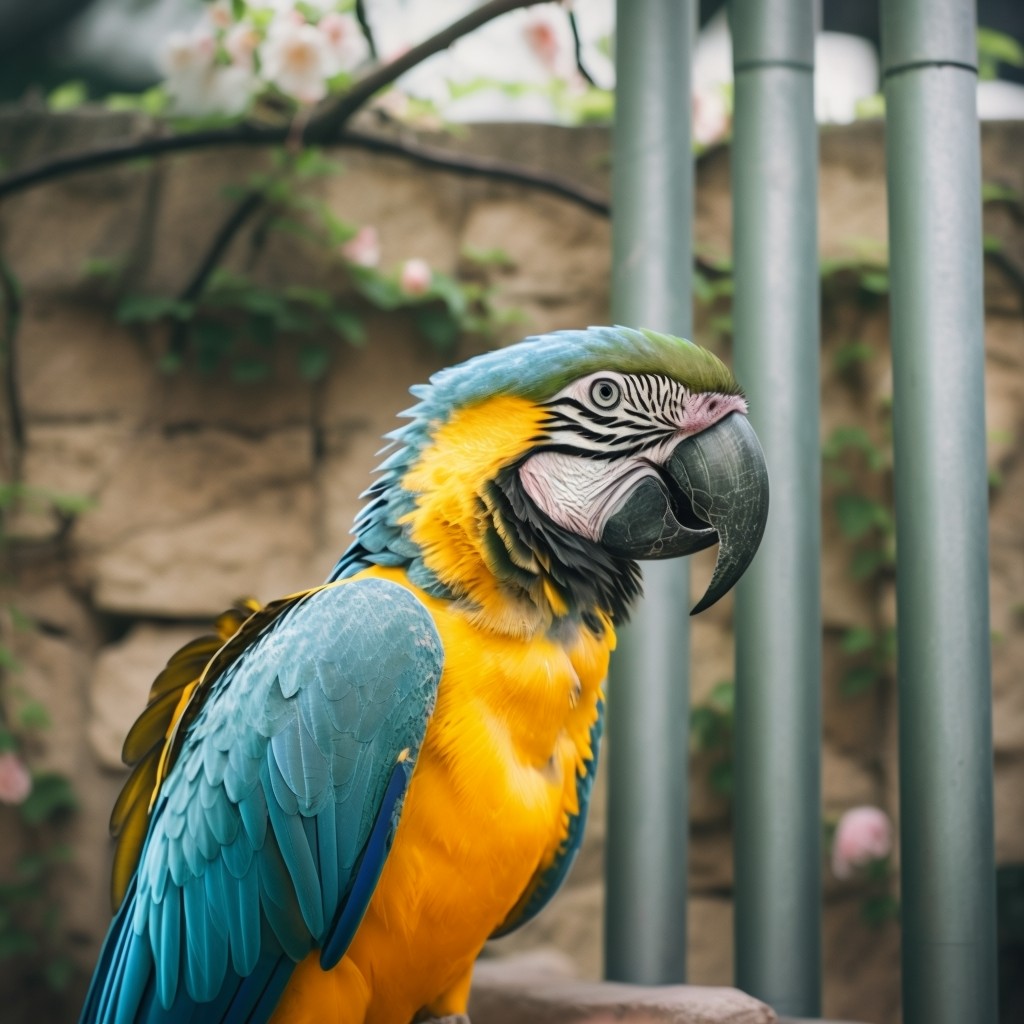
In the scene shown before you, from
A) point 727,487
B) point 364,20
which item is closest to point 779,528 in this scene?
point 727,487

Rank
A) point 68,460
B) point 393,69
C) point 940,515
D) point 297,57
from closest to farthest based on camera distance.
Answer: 1. point 940,515
2. point 393,69
3. point 297,57
4. point 68,460

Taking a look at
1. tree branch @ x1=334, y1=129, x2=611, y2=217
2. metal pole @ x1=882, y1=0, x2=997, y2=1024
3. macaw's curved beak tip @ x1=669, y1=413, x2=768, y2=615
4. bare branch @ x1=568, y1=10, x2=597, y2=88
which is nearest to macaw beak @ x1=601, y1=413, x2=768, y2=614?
macaw's curved beak tip @ x1=669, y1=413, x2=768, y2=615

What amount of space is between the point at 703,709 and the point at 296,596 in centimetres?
144

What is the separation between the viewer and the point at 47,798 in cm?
256

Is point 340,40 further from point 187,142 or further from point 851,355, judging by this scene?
point 851,355

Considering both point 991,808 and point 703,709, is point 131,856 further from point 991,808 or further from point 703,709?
point 703,709

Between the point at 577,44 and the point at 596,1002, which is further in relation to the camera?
the point at 577,44

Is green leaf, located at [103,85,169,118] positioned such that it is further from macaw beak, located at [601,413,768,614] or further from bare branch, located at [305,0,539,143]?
macaw beak, located at [601,413,768,614]

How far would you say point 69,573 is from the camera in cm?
267

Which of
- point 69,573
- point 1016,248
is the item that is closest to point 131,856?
point 69,573

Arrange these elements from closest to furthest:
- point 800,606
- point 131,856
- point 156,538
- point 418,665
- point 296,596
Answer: point 418,665 → point 296,596 → point 131,856 → point 800,606 → point 156,538

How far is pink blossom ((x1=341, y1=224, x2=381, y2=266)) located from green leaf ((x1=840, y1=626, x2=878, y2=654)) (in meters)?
1.35

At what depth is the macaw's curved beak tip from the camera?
4.17 ft

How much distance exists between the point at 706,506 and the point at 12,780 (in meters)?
1.82
